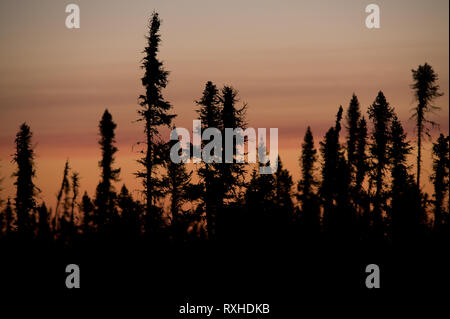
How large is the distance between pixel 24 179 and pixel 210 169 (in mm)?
23594

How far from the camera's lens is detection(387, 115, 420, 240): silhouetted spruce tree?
43.1 metres

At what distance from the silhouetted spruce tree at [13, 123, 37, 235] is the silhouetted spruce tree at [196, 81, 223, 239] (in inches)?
853

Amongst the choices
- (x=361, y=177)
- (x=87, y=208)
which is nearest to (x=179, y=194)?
Result: (x=361, y=177)

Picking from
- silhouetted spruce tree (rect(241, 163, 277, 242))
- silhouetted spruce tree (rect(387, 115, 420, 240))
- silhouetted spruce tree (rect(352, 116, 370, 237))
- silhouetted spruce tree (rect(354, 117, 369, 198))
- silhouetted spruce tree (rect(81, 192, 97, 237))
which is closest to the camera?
silhouetted spruce tree (rect(241, 163, 277, 242))

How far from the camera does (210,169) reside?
4228 centimetres

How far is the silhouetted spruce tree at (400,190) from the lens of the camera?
4306 centimetres

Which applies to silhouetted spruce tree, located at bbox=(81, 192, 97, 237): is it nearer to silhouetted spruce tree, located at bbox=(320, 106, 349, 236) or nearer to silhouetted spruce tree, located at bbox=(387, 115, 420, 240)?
silhouetted spruce tree, located at bbox=(320, 106, 349, 236)

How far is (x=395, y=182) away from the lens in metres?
51.5

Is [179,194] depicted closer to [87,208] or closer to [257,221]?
[257,221]

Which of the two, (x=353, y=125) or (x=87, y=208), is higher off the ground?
(x=353, y=125)

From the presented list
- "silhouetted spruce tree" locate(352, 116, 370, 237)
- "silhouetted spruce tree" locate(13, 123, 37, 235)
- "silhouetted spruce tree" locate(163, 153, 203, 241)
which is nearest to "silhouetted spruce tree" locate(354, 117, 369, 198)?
"silhouetted spruce tree" locate(352, 116, 370, 237)

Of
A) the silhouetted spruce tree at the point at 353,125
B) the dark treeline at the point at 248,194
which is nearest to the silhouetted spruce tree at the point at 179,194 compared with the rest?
the dark treeline at the point at 248,194
